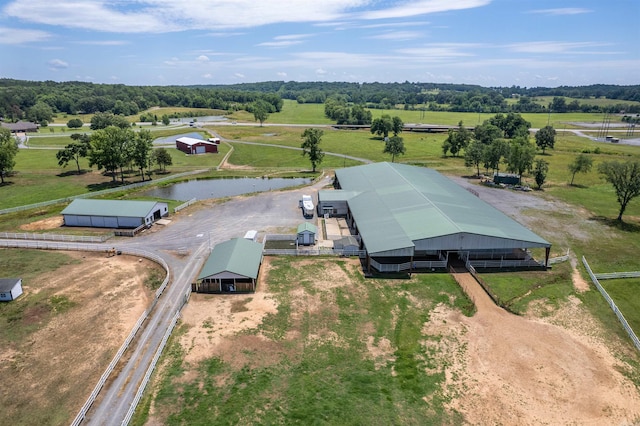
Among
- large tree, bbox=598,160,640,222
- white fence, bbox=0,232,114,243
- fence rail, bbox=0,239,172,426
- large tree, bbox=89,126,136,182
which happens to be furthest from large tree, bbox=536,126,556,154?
white fence, bbox=0,232,114,243

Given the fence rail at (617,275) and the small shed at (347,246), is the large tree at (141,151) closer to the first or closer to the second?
the small shed at (347,246)

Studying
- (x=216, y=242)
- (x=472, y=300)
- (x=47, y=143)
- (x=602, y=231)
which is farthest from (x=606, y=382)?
A: (x=47, y=143)

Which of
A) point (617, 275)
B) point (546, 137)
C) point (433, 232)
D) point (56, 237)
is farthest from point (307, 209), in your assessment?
point (546, 137)

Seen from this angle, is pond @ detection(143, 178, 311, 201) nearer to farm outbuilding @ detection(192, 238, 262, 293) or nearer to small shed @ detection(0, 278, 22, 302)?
farm outbuilding @ detection(192, 238, 262, 293)

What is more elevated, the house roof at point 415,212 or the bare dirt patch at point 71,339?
the house roof at point 415,212

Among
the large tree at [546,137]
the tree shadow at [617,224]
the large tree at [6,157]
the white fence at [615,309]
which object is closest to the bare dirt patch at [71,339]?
the white fence at [615,309]

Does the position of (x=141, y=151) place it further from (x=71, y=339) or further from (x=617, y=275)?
(x=617, y=275)
